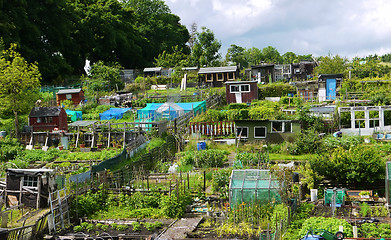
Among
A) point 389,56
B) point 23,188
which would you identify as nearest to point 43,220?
point 23,188

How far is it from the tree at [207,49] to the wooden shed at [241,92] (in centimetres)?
2763

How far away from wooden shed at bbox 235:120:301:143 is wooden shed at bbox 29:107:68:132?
575 inches

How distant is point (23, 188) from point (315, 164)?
515 inches

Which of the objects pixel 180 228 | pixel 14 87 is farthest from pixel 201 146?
pixel 14 87

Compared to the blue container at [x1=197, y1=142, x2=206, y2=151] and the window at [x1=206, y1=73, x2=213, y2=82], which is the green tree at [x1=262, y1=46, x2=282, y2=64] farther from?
the blue container at [x1=197, y1=142, x2=206, y2=151]

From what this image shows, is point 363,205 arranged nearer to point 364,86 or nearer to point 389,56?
point 364,86

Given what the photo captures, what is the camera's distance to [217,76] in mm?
64562

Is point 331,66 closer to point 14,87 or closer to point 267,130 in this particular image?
point 267,130

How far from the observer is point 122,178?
75.3 feet

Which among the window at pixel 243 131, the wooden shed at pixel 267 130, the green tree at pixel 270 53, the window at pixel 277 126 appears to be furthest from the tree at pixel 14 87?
the green tree at pixel 270 53

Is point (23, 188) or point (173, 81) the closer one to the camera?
point (23, 188)

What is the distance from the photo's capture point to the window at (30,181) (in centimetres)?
1891

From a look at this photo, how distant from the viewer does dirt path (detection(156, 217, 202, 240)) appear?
16.6 meters

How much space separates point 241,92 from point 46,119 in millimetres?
23795
